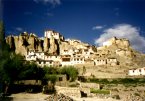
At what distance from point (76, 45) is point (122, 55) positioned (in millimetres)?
10737

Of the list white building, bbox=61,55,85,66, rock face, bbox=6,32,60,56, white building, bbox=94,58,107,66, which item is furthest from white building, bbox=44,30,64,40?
white building, bbox=94,58,107,66

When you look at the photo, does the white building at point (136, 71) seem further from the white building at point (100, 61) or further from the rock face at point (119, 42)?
the rock face at point (119, 42)

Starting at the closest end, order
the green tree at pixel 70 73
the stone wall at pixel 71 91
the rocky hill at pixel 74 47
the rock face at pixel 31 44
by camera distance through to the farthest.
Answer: the stone wall at pixel 71 91 → the green tree at pixel 70 73 → the rocky hill at pixel 74 47 → the rock face at pixel 31 44

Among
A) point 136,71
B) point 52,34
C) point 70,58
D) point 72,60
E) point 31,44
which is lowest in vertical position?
point 136,71

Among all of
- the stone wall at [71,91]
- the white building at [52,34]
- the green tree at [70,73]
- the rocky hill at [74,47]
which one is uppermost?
the white building at [52,34]

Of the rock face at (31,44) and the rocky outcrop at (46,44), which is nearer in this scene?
the rock face at (31,44)

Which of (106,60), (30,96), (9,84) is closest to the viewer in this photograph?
(30,96)

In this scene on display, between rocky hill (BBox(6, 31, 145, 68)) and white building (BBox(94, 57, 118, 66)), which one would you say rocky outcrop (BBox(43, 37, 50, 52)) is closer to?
rocky hill (BBox(6, 31, 145, 68))

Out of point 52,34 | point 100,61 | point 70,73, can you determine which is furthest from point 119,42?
point 70,73

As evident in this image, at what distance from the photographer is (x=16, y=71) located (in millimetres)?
22547

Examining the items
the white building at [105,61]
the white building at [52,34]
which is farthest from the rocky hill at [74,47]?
the white building at [105,61]

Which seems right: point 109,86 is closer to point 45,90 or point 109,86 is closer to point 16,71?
point 45,90

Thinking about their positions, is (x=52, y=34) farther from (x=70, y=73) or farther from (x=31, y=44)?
(x=70, y=73)

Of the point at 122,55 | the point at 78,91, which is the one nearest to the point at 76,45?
the point at 122,55
